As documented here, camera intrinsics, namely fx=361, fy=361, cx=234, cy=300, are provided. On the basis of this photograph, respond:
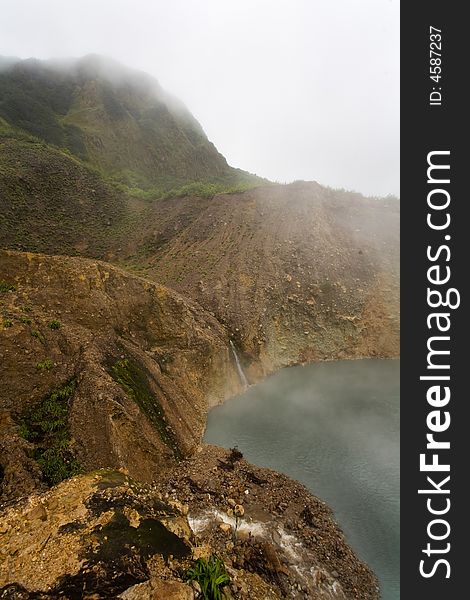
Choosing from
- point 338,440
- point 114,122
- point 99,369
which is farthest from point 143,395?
point 114,122

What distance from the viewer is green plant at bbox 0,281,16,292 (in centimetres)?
1406

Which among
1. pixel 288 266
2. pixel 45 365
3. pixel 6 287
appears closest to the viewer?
pixel 45 365

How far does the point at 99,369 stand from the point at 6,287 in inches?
222

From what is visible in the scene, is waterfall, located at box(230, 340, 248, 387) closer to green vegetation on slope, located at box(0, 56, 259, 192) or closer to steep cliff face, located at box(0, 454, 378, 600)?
steep cliff face, located at box(0, 454, 378, 600)

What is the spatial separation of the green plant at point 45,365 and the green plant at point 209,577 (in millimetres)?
7793

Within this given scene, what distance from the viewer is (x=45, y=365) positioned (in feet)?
37.9

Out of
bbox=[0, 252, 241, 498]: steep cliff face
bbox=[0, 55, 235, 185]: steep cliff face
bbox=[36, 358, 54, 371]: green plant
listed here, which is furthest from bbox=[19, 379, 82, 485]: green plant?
bbox=[0, 55, 235, 185]: steep cliff face

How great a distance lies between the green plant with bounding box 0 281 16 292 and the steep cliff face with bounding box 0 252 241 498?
1cm

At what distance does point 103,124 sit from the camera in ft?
142

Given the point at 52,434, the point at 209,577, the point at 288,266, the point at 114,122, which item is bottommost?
the point at 209,577

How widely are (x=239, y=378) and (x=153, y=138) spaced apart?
37646 millimetres

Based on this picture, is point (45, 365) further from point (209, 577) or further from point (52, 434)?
point (209, 577)

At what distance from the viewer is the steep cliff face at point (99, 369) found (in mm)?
10273

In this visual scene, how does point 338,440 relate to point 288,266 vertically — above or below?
below
